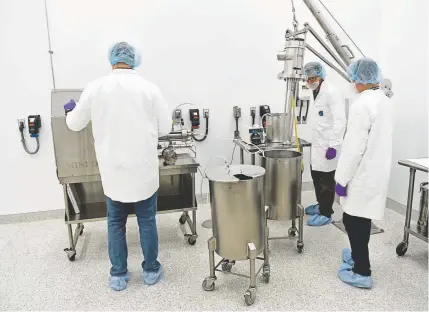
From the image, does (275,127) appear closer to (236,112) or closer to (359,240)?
(236,112)

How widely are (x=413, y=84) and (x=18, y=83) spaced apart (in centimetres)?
325

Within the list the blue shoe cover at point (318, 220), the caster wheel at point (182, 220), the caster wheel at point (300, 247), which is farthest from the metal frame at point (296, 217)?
the caster wheel at point (182, 220)

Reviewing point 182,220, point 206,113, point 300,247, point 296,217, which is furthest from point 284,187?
point 206,113

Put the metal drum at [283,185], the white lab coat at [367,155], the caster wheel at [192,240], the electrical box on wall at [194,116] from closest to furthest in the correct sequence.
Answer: the white lab coat at [367,155] < the metal drum at [283,185] < the caster wheel at [192,240] < the electrical box on wall at [194,116]

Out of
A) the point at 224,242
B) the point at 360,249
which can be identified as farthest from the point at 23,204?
the point at 360,249

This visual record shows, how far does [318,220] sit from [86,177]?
5.97 ft

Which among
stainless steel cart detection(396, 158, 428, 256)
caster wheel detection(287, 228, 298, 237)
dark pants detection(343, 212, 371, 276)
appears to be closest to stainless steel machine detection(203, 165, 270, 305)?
dark pants detection(343, 212, 371, 276)

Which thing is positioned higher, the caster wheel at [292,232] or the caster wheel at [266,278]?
the caster wheel at [292,232]

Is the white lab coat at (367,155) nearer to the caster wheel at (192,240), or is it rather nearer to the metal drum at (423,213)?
the metal drum at (423,213)

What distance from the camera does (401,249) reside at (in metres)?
2.36

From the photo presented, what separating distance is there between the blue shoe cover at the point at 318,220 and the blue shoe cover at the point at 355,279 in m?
0.79

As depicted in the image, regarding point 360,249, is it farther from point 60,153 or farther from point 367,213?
point 60,153

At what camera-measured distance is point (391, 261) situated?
2314mm

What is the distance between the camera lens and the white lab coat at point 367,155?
5.94 feet
